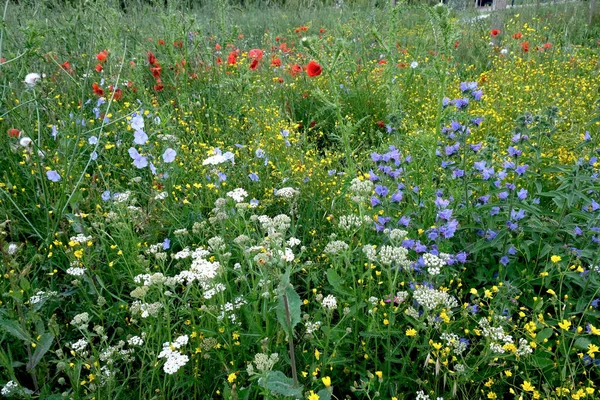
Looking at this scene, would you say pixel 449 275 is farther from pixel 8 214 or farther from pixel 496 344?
pixel 8 214

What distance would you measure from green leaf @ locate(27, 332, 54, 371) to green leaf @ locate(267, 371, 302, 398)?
2.63ft

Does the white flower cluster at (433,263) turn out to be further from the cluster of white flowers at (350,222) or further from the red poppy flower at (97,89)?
the red poppy flower at (97,89)

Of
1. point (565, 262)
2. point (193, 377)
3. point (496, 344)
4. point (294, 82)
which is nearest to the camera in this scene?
point (496, 344)

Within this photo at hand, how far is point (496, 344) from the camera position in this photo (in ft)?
4.82

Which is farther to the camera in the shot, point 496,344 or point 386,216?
point 386,216

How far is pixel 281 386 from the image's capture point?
1227 millimetres

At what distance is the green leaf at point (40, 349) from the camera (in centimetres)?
154

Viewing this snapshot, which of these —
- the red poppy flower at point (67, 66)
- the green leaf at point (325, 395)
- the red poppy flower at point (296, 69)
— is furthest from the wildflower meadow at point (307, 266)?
the red poppy flower at point (296, 69)

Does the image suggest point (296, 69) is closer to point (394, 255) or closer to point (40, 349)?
point (394, 255)

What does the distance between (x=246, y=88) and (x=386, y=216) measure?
181 centimetres

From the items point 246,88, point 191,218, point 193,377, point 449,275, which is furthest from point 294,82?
point 193,377

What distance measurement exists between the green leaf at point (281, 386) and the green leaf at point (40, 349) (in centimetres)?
80

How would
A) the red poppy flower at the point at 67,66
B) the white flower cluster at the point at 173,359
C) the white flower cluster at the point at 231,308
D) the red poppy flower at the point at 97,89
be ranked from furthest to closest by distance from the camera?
the red poppy flower at the point at 67,66
the red poppy flower at the point at 97,89
the white flower cluster at the point at 231,308
the white flower cluster at the point at 173,359

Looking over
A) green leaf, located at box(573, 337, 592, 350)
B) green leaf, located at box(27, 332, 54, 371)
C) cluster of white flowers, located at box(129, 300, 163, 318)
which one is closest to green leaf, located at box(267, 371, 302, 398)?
cluster of white flowers, located at box(129, 300, 163, 318)
